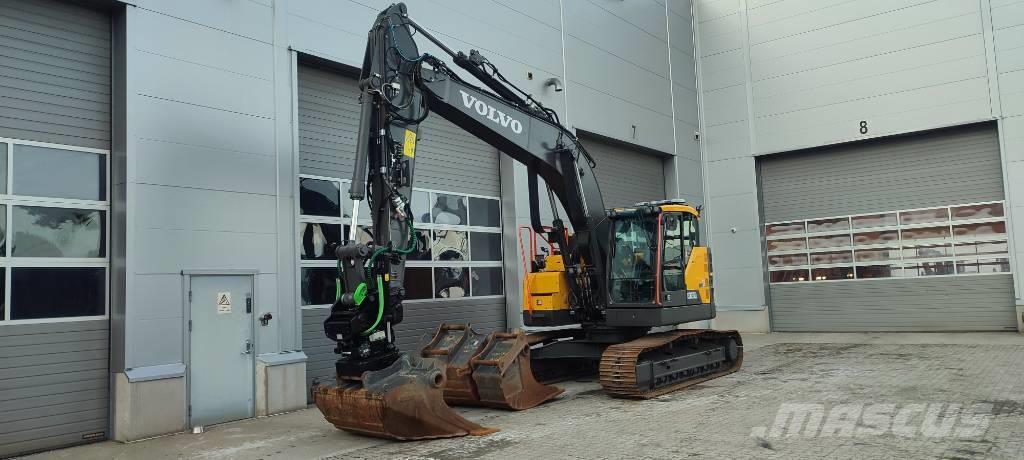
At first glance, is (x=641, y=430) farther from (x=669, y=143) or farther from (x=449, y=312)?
(x=669, y=143)

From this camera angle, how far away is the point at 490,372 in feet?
27.2

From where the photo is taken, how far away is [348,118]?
1109 centimetres

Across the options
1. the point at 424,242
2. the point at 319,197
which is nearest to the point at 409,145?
the point at 319,197

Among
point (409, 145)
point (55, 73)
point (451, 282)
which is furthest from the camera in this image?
point (451, 282)

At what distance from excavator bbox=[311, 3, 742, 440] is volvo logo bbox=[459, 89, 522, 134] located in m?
0.02

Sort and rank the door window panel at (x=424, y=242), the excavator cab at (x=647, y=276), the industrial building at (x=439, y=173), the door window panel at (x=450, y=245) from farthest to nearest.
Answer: the door window panel at (x=450, y=245) → the door window panel at (x=424, y=242) → the excavator cab at (x=647, y=276) → the industrial building at (x=439, y=173)

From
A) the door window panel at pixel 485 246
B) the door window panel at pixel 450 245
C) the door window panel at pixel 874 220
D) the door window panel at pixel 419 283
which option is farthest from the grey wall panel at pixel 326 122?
the door window panel at pixel 874 220

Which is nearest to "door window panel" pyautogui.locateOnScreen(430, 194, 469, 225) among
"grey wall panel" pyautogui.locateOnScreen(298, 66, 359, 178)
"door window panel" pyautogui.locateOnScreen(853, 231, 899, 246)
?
"grey wall panel" pyautogui.locateOnScreen(298, 66, 359, 178)

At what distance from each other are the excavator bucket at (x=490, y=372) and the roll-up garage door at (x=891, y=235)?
11.3 m

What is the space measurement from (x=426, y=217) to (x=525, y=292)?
7.78 feet

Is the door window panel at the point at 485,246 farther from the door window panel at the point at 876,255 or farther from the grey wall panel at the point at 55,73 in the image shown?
the door window panel at the point at 876,255

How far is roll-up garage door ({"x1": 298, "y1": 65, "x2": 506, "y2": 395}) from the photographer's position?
402 inches

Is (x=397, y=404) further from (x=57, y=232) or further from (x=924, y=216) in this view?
(x=924, y=216)

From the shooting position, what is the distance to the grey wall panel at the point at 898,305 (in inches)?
612
